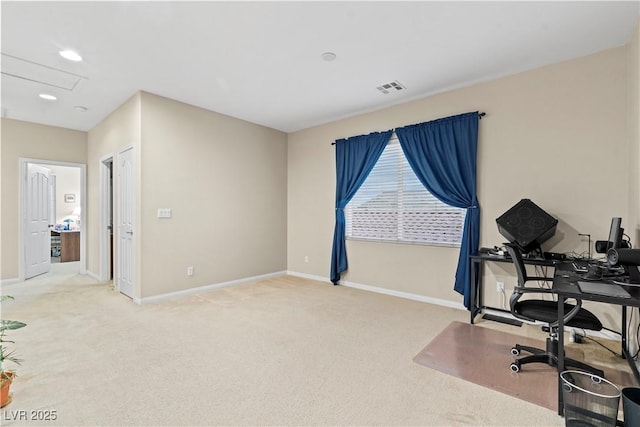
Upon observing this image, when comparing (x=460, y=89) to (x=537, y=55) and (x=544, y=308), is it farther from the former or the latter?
(x=544, y=308)

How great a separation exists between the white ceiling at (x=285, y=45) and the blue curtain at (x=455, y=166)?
507 millimetres

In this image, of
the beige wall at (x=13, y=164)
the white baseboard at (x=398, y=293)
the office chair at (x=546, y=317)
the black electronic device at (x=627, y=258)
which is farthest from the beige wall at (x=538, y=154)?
the beige wall at (x=13, y=164)

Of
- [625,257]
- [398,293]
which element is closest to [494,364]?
[625,257]

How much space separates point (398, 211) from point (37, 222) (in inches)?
258

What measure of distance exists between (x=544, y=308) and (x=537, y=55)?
250cm

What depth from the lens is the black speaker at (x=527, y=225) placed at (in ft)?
9.72

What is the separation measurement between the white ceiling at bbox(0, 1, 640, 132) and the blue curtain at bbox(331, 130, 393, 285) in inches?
29.0

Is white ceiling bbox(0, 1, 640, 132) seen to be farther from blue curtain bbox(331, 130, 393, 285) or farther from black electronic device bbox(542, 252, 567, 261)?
black electronic device bbox(542, 252, 567, 261)

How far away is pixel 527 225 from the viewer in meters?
3.04

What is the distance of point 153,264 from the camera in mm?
4055

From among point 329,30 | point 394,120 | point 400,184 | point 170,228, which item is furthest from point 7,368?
point 394,120

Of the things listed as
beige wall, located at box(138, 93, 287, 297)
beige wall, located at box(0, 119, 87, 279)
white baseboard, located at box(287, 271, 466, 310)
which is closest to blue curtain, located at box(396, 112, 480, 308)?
white baseboard, located at box(287, 271, 466, 310)

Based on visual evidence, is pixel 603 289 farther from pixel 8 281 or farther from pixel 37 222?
pixel 37 222

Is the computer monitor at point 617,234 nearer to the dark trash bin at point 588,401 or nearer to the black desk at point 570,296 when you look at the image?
the black desk at point 570,296
